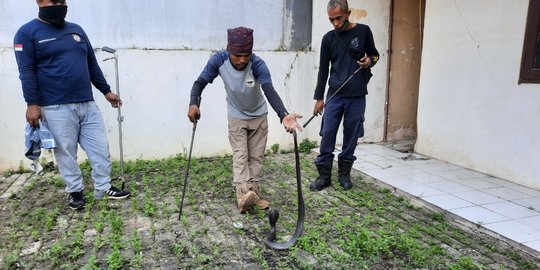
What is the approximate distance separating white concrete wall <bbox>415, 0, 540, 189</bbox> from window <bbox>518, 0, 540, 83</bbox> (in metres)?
0.06

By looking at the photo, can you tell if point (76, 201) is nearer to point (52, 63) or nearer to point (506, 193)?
point (52, 63)

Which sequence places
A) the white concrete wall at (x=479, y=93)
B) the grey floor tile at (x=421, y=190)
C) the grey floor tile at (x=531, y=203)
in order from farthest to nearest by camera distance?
the white concrete wall at (x=479, y=93) → the grey floor tile at (x=421, y=190) → the grey floor tile at (x=531, y=203)

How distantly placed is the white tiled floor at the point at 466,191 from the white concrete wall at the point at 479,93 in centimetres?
20

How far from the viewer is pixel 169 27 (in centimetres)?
482

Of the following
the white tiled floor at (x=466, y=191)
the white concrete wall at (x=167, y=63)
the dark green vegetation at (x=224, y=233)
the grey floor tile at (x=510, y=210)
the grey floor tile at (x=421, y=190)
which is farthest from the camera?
the white concrete wall at (x=167, y=63)

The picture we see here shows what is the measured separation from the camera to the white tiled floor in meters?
3.14

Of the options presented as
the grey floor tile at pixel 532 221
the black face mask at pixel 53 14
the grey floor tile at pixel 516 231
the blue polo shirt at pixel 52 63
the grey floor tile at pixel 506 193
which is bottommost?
the grey floor tile at pixel 516 231

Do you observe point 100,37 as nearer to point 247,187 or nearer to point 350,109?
point 247,187

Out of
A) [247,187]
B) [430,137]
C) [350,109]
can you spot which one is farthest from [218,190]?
[430,137]

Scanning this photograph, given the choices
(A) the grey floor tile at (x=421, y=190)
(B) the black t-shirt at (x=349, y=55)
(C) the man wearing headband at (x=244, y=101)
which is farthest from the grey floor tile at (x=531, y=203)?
(C) the man wearing headband at (x=244, y=101)

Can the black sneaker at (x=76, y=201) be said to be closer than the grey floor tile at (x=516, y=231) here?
No

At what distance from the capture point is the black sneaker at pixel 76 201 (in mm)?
3416

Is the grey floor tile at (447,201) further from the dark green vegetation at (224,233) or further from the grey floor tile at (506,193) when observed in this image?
the grey floor tile at (506,193)

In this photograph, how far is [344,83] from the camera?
3.77 metres
